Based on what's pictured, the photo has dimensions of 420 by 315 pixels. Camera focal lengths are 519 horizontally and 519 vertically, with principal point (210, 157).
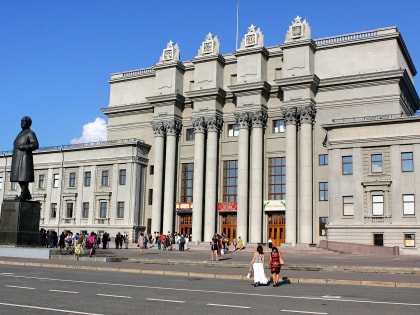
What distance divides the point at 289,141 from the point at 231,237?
13.5 m

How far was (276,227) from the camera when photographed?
58.6 m

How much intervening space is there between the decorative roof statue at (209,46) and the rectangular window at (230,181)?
13947mm

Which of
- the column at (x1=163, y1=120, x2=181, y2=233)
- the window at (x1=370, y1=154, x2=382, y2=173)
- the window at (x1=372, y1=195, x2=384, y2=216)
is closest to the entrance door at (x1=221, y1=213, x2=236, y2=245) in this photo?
the column at (x1=163, y1=120, x2=181, y2=233)

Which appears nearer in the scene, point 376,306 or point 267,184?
point 376,306

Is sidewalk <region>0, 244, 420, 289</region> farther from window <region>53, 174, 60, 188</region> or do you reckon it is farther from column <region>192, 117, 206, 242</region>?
window <region>53, 174, 60, 188</region>

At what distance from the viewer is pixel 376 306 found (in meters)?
13.8

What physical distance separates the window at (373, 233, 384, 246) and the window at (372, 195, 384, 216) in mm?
1944

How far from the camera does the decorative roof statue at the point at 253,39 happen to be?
6144 centimetres

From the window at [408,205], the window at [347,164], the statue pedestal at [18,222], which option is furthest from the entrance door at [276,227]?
the statue pedestal at [18,222]

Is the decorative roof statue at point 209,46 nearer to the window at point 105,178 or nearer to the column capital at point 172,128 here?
the column capital at point 172,128

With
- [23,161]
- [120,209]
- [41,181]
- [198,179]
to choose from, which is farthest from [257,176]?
[23,161]

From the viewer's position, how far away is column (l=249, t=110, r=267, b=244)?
57.7 meters

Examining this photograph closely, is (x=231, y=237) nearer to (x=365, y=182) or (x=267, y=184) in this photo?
(x=267, y=184)

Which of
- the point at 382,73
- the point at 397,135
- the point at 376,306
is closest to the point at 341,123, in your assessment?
the point at 397,135
